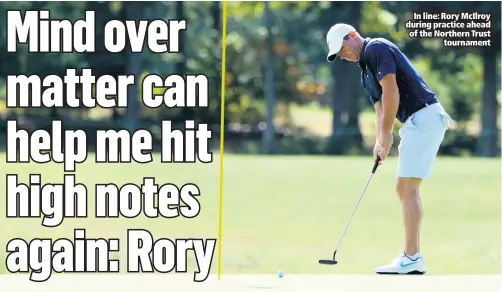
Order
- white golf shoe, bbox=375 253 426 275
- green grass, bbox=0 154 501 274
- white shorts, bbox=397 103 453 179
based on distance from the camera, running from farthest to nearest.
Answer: green grass, bbox=0 154 501 274 → white golf shoe, bbox=375 253 426 275 → white shorts, bbox=397 103 453 179

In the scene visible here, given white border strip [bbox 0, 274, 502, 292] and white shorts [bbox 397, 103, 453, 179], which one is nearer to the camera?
white border strip [bbox 0, 274, 502, 292]

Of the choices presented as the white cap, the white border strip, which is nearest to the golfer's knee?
the white border strip

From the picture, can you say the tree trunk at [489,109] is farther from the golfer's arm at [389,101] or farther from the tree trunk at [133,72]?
the golfer's arm at [389,101]

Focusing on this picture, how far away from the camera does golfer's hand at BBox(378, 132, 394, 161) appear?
23.5 feet

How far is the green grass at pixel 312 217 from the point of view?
10.9 m

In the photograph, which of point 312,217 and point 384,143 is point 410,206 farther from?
point 312,217

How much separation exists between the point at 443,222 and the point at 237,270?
626 centimetres

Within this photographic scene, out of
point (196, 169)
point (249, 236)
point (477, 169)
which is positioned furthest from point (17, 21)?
point (477, 169)

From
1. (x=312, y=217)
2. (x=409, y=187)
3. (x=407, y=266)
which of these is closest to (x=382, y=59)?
(x=409, y=187)

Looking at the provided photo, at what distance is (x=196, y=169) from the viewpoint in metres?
24.4

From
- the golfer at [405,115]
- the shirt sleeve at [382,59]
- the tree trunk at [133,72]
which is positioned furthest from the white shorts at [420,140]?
the tree trunk at [133,72]

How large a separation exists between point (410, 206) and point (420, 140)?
0.40 metres

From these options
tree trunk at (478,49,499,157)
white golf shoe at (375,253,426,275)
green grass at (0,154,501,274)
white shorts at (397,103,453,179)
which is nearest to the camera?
white shorts at (397,103,453,179)

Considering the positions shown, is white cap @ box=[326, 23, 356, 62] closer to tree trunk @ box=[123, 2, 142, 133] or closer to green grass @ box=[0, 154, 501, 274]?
green grass @ box=[0, 154, 501, 274]
